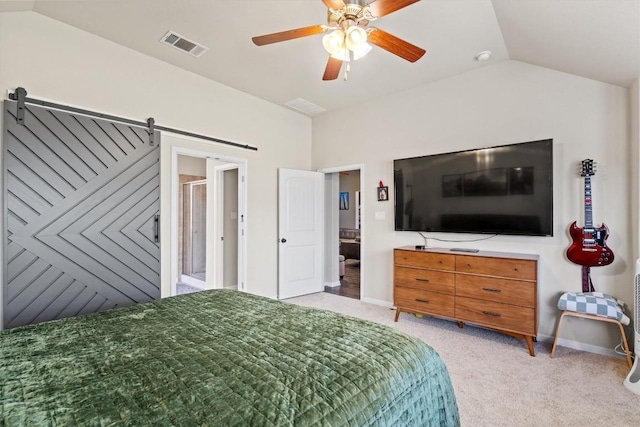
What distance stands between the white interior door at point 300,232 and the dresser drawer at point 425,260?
175 centimetres

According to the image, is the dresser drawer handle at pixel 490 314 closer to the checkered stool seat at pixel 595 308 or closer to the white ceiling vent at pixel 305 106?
the checkered stool seat at pixel 595 308

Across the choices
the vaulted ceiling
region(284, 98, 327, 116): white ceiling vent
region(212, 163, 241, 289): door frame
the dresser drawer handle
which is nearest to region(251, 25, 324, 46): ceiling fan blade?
the vaulted ceiling

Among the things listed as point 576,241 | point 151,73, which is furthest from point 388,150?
point 151,73

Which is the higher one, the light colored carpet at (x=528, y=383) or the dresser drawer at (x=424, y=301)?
the dresser drawer at (x=424, y=301)

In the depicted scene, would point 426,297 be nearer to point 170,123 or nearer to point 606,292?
point 606,292

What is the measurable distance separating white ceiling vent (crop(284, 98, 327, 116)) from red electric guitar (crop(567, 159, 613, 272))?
11.2ft

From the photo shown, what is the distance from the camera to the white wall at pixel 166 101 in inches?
106

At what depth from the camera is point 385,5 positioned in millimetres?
1869

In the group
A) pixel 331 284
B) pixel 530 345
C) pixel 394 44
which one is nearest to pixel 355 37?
pixel 394 44

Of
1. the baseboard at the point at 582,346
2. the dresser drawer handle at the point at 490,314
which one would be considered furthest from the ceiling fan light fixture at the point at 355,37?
the baseboard at the point at 582,346

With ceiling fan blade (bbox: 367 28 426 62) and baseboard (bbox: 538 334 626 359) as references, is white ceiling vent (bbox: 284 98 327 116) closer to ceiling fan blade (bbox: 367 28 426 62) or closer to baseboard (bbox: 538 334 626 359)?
ceiling fan blade (bbox: 367 28 426 62)

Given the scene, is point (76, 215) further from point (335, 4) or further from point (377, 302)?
point (377, 302)

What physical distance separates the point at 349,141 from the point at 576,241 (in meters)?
3.08

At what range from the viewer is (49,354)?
50.8 inches
